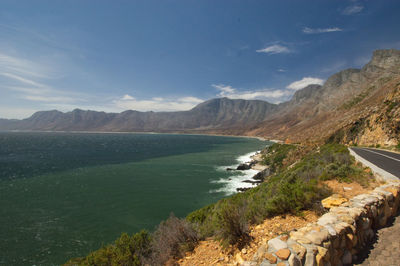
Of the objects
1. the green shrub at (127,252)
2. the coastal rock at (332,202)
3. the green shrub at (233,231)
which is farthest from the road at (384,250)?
the green shrub at (127,252)

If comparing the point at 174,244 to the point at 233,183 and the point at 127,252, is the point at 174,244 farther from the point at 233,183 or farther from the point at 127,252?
the point at 233,183

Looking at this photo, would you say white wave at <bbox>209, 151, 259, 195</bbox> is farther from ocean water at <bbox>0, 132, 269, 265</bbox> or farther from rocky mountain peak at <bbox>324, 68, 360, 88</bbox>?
rocky mountain peak at <bbox>324, 68, 360, 88</bbox>

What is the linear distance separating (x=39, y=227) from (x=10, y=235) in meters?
1.75

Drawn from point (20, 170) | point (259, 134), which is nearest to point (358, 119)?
point (20, 170)

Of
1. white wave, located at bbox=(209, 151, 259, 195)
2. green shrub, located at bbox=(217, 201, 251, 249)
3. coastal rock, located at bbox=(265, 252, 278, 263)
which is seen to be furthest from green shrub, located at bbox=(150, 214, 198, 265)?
white wave, located at bbox=(209, 151, 259, 195)

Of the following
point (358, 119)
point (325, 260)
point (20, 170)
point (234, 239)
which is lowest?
point (20, 170)

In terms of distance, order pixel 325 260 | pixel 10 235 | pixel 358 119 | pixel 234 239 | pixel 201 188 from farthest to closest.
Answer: pixel 358 119 → pixel 201 188 → pixel 10 235 → pixel 234 239 → pixel 325 260

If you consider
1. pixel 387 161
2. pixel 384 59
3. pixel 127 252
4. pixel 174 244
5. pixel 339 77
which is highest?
pixel 339 77

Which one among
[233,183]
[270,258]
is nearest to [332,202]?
[270,258]

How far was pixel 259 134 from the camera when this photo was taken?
173125 mm

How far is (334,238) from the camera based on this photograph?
3762mm

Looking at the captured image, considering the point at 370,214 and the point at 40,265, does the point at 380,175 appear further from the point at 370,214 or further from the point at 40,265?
Result: the point at 40,265

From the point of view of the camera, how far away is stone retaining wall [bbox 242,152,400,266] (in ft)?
10.9

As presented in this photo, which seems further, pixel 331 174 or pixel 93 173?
pixel 93 173
